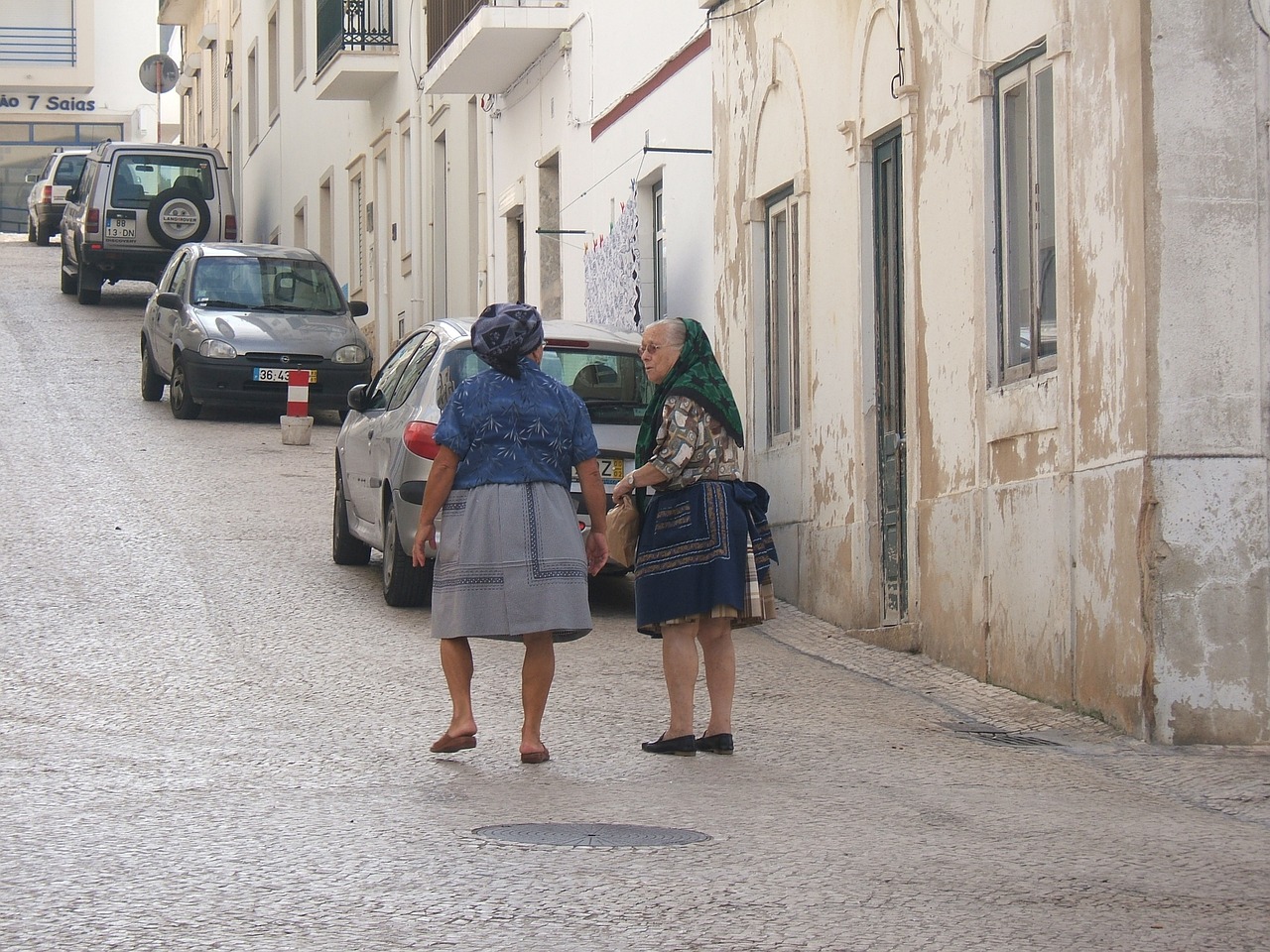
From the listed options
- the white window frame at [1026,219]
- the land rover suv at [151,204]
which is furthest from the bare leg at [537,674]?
the land rover suv at [151,204]

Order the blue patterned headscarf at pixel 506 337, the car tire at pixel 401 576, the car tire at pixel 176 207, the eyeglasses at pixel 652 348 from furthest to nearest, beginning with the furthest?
the car tire at pixel 176 207 < the car tire at pixel 401 576 < the eyeglasses at pixel 652 348 < the blue patterned headscarf at pixel 506 337

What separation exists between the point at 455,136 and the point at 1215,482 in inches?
705

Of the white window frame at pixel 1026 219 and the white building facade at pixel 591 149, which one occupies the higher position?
the white building facade at pixel 591 149

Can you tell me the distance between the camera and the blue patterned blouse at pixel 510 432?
7.78 m

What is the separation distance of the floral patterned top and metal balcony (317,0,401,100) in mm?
20925

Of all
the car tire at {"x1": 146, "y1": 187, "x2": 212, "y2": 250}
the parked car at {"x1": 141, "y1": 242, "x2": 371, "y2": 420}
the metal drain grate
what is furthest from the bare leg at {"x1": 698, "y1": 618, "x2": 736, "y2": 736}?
the car tire at {"x1": 146, "y1": 187, "x2": 212, "y2": 250}

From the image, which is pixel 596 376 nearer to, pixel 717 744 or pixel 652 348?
pixel 652 348

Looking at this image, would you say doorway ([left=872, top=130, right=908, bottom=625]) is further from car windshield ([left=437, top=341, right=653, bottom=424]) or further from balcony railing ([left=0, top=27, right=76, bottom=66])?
balcony railing ([left=0, top=27, right=76, bottom=66])

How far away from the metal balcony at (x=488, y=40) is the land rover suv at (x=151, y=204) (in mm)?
9850

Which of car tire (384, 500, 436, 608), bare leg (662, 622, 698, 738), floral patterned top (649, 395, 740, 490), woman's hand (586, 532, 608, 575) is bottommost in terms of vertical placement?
bare leg (662, 622, 698, 738)

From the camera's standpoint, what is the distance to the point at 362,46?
93.0 ft

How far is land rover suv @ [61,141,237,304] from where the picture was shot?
107 ft

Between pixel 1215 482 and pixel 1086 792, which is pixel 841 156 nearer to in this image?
pixel 1215 482

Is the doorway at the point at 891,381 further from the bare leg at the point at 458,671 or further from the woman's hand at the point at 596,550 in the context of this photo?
the bare leg at the point at 458,671
